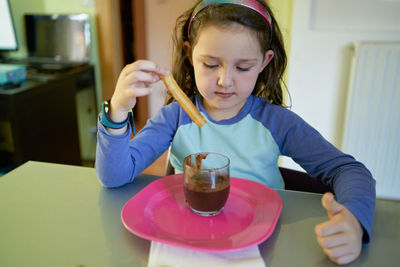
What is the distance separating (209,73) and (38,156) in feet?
5.23

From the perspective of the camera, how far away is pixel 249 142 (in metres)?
1.07

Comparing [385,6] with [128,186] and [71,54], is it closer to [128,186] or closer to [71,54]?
[128,186]

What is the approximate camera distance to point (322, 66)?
2.05 metres

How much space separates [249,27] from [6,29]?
2.21 m

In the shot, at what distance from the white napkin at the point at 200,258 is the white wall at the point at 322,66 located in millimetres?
1630

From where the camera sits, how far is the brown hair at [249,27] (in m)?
0.95

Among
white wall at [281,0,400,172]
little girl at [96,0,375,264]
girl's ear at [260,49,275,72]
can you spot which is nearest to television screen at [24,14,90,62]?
white wall at [281,0,400,172]

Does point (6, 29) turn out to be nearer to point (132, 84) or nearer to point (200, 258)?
point (132, 84)

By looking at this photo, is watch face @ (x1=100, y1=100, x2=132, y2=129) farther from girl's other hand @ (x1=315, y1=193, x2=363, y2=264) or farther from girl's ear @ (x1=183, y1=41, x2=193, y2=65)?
girl's other hand @ (x1=315, y1=193, x2=363, y2=264)

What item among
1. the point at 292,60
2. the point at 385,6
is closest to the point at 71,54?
the point at 292,60

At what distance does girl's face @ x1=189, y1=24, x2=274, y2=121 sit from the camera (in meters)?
0.92

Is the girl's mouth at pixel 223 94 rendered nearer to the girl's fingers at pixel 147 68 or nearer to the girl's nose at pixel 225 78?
the girl's nose at pixel 225 78

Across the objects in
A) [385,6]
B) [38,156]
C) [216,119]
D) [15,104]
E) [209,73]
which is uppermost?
[385,6]

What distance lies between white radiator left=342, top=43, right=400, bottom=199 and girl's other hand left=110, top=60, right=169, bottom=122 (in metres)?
1.49
